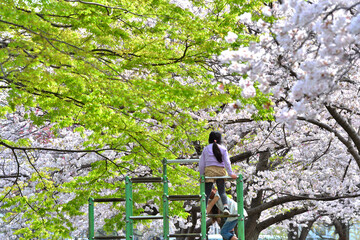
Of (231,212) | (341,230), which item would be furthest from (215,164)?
(341,230)

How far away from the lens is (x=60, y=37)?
34.3 ft

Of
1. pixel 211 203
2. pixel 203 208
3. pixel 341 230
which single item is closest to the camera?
pixel 203 208

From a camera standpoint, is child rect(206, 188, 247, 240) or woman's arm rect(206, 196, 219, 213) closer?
child rect(206, 188, 247, 240)

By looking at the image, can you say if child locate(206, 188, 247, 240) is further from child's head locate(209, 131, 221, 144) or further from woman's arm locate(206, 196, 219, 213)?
child's head locate(209, 131, 221, 144)

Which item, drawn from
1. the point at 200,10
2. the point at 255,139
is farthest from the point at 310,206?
the point at 200,10

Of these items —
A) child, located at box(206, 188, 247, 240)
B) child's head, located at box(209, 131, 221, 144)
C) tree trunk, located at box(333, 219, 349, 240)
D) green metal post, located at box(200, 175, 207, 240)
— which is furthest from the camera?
tree trunk, located at box(333, 219, 349, 240)

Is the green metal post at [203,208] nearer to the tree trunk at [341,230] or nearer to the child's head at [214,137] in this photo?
the child's head at [214,137]

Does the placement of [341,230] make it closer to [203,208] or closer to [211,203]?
[211,203]

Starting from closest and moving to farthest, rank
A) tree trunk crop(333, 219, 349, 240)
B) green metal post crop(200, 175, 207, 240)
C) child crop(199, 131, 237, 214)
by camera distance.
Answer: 1. green metal post crop(200, 175, 207, 240)
2. child crop(199, 131, 237, 214)
3. tree trunk crop(333, 219, 349, 240)

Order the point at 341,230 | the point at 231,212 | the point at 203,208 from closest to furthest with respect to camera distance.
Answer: the point at 203,208
the point at 231,212
the point at 341,230

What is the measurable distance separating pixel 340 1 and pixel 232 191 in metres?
15.7

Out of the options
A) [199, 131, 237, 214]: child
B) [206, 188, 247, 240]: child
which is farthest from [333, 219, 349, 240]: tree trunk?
[199, 131, 237, 214]: child

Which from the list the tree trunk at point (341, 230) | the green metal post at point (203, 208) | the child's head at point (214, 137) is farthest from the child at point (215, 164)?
the tree trunk at point (341, 230)

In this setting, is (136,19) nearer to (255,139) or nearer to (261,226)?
(255,139)
